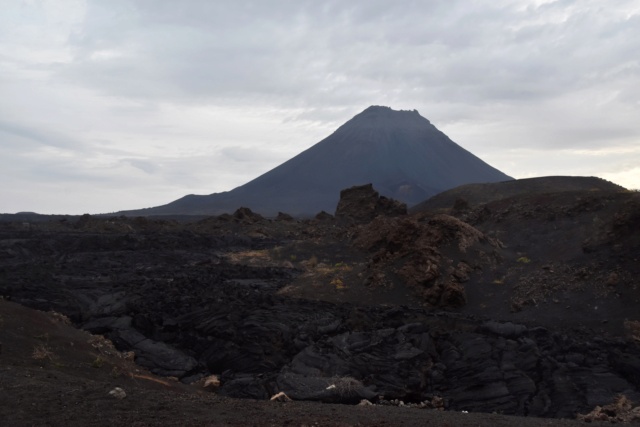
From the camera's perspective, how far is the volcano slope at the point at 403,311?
1228 centimetres

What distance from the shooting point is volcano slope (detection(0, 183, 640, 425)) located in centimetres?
1228

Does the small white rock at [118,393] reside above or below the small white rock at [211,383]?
above

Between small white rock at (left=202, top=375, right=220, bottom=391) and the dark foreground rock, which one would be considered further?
small white rock at (left=202, top=375, right=220, bottom=391)

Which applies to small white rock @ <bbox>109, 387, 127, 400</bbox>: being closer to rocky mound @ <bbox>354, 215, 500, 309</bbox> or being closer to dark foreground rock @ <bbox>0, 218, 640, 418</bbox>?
dark foreground rock @ <bbox>0, 218, 640, 418</bbox>

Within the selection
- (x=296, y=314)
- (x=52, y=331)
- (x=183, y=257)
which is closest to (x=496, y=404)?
(x=296, y=314)

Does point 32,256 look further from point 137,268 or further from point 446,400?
point 446,400

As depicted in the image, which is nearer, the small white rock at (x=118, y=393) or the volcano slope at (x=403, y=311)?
the small white rock at (x=118, y=393)

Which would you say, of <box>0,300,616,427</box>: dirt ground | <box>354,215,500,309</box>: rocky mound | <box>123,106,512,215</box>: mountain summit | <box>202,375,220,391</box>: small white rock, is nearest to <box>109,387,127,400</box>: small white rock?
<box>0,300,616,427</box>: dirt ground

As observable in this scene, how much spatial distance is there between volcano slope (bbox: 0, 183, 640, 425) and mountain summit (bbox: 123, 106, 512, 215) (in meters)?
112

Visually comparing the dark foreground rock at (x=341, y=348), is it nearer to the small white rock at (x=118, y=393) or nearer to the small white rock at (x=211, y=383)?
the small white rock at (x=211, y=383)

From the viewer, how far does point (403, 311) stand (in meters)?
18.8

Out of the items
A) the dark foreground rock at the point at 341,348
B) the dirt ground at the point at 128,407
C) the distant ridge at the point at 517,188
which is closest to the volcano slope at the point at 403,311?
the dark foreground rock at the point at 341,348

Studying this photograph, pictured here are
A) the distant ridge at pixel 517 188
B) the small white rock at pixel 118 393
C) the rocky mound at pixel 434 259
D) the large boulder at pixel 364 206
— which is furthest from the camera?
the large boulder at pixel 364 206

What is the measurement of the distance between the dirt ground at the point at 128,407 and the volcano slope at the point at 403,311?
91.0 inches
